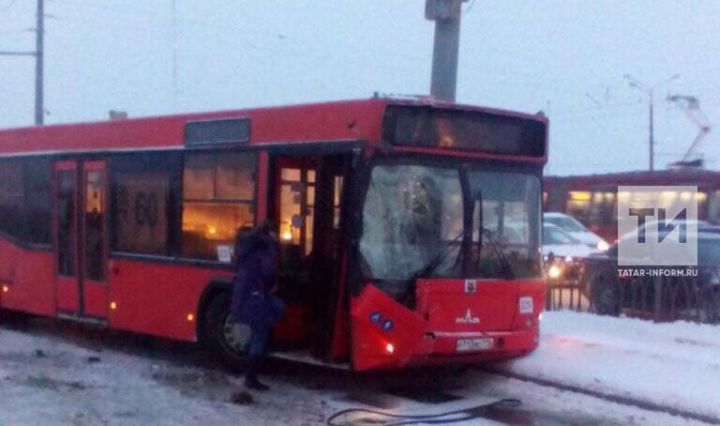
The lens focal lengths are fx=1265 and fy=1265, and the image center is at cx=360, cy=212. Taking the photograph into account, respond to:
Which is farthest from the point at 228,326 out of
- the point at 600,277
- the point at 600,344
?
the point at 600,277

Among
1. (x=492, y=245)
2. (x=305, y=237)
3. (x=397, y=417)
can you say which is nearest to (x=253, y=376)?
(x=305, y=237)

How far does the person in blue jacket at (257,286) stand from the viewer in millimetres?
13078

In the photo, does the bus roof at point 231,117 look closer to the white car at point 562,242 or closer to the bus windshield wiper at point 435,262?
the bus windshield wiper at point 435,262

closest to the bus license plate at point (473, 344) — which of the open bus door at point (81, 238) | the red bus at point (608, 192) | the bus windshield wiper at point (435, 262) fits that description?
the bus windshield wiper at point (435, 262)

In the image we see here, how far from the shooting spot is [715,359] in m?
14.2

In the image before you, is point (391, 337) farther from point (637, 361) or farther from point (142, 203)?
point (142, 203)

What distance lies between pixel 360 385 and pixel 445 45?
592 centimetres

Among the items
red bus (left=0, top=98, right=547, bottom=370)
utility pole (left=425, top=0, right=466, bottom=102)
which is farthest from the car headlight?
red bus (left=0, top=98, right=547, bottom=370)

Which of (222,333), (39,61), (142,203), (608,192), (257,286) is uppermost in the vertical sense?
(39,61)

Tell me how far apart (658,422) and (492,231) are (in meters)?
2.59

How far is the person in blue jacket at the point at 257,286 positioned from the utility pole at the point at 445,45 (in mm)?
5274

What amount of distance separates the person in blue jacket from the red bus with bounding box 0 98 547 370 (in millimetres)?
584

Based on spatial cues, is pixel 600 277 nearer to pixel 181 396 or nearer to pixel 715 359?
pixel 715 359

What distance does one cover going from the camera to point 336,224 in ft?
43.4
